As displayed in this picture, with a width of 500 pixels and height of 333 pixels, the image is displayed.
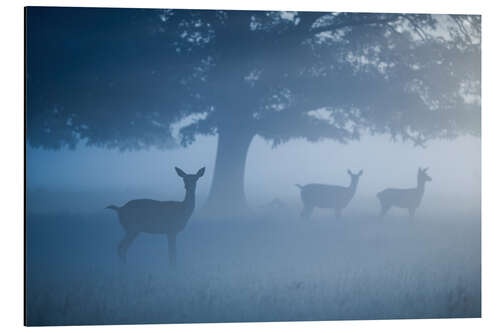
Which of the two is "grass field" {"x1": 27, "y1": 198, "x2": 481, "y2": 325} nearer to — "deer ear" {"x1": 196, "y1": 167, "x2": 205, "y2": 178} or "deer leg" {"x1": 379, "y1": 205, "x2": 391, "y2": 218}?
"deer leg" {"x1": 379, "y1": 205, "x2": 391, "y2": 218}

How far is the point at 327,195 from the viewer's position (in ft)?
17.8

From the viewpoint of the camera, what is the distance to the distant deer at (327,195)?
5418 millimetres

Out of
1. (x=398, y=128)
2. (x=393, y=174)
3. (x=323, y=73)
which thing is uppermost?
(x=323, y=73)

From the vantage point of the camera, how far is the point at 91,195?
17.3 feet

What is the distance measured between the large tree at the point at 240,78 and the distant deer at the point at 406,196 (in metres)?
0.34

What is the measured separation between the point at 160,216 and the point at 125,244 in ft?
1.22

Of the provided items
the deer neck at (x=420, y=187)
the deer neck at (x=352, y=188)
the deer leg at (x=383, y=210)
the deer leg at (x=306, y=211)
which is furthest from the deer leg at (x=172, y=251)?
the deer neck at (x=420, y=187)

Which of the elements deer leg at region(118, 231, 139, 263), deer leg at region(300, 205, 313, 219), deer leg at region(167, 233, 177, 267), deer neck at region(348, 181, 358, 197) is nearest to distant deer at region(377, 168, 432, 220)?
deer neck at region(348, 181, 358, 197)

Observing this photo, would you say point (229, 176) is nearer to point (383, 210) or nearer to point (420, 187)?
point (383, 210)

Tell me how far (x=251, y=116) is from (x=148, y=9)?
4.11 feet

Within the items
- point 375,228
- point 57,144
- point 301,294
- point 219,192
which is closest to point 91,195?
point 57,144

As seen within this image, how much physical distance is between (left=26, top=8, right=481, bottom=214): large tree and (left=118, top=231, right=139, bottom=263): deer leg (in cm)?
72

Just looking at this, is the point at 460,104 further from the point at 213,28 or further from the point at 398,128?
the point at 213,28

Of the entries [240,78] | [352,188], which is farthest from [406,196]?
[240,78]
